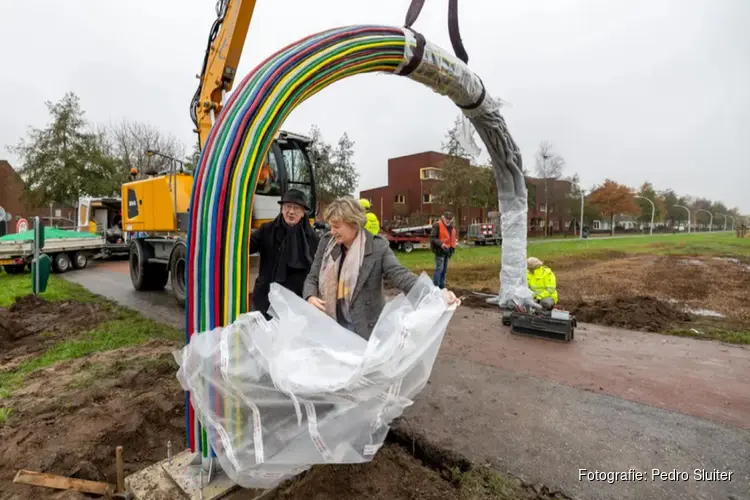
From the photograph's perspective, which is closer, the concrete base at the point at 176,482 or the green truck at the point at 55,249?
the concrete base at the point at 176,482

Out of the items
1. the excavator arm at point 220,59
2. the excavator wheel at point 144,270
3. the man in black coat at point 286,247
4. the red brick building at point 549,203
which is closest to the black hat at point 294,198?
the man in black coat at point 286,247

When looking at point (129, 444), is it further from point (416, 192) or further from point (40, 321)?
point (416, 192)

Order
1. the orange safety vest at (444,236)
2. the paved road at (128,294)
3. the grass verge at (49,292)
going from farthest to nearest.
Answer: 1. the orange safety vest at (444,236)
2. the grass verge at (49,292)
3. the paved road at (128,294)

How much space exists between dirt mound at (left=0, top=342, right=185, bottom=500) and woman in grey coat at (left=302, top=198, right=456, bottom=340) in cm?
154

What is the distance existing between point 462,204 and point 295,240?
1103 inches

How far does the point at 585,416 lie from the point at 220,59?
567cm

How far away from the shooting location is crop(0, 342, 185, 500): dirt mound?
2.39 meters

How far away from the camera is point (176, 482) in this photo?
2.08 metres

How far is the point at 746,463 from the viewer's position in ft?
8.15

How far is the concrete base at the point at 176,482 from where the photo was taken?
2.01m

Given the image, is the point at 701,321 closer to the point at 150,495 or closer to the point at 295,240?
the point at 295,240

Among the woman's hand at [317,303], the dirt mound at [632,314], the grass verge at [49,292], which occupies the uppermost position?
the woman's hand at [317,303]

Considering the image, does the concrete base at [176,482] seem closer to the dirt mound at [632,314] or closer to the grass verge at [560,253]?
the dirt mound at [632,314]

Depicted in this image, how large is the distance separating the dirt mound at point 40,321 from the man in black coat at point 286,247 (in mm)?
3881
